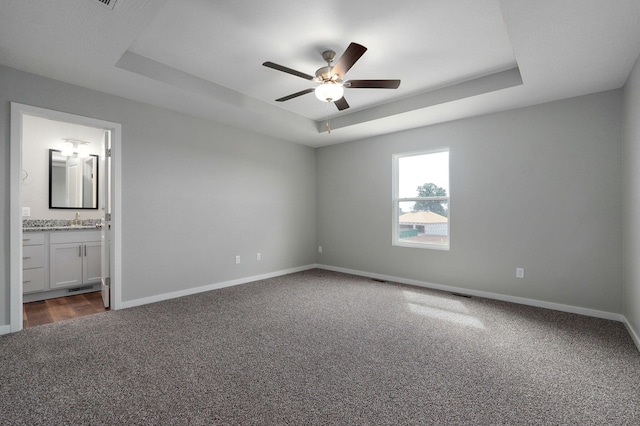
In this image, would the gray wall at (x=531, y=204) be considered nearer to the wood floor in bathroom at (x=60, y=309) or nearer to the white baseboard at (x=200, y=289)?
the white baseboard at (x=200, y=289)

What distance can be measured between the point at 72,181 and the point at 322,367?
499 centimetres

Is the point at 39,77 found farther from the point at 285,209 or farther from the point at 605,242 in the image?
the point at 605,242

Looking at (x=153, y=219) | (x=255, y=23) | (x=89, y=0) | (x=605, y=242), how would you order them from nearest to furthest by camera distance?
1. (x=89, y=0)
2. (x=255, y=23)
3. (x=605, y=242)
4. (x=153, y=219)

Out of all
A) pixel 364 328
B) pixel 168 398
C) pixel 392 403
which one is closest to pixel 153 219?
pixel 168 398

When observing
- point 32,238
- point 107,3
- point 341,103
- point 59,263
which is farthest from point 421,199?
point 32,238

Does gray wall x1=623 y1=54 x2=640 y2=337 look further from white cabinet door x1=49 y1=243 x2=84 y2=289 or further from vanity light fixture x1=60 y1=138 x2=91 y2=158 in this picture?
vanity light fixture x1=60 y1=138 x2=91 y2=158

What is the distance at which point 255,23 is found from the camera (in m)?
2.46

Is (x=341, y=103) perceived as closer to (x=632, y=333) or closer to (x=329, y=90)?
(x=329, y=90)

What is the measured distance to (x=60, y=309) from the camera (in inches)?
142

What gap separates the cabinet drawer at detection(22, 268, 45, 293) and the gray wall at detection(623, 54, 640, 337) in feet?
21.4

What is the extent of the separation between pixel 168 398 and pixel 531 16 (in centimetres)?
341

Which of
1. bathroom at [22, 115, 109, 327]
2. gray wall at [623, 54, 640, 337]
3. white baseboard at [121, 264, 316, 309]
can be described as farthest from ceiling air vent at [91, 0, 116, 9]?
gray wall at [623, 54, 640, 337]

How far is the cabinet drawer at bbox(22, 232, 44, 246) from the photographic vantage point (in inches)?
152

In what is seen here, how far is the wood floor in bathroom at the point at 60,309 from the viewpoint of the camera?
3256mm
